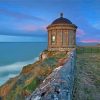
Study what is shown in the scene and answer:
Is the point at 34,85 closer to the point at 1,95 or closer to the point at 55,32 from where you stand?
the point at 1,95

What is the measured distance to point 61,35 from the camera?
120 feet

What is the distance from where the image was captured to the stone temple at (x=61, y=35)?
3606cm

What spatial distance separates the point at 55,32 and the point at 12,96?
56.7 feet

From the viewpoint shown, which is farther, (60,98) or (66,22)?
(66,22)

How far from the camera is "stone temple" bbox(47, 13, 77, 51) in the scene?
36.1 metres

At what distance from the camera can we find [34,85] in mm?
19156

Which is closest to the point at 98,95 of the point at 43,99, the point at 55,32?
the point at 43,99

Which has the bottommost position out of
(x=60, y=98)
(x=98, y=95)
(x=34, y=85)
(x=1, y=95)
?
(x=1, y=95)

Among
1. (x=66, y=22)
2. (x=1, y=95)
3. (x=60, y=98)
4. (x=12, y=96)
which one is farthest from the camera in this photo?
(x=66, y=22)

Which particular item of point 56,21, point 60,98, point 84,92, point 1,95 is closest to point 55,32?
point 56,21

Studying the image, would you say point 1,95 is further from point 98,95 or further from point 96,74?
point 98,95

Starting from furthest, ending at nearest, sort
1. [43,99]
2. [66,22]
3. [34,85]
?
[66,22] → [34,85] → [43,99]

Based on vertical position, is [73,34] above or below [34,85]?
above

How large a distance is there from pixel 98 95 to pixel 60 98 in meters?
4.51
